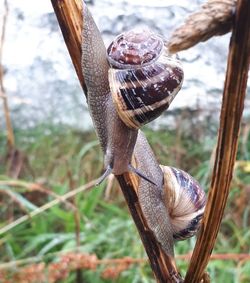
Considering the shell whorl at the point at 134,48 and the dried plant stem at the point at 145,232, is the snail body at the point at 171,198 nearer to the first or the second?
the dried plant stem at the point at 145,232

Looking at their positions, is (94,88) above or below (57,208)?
above

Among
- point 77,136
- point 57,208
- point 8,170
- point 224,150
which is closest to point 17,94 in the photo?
point 77,136

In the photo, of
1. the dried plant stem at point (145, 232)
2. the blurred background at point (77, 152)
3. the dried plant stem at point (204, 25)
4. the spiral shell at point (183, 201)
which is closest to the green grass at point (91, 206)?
the blurred background at point (77, 152)

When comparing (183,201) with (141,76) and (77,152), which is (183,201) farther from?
(77,152)

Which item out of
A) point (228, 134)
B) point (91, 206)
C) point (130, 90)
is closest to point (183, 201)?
point (130, 90)

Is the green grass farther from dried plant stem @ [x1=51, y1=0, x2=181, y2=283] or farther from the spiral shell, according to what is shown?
dried plant stem @ [x1=51, y1=0, x2=181, y2=283]

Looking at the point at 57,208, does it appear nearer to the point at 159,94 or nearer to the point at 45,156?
the point at 45,156

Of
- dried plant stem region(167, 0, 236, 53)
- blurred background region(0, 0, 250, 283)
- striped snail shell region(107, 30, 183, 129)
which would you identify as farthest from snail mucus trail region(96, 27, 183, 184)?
blurred background region(0, 0, 250, 283)
